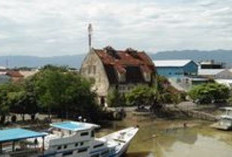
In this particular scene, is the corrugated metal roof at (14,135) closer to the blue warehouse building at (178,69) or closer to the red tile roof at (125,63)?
the red tile roof at (125,63)

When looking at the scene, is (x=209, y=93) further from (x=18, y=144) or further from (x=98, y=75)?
(x=18, y=144)

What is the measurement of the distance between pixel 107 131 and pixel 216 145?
487 inches

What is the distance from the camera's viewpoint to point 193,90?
7925cm

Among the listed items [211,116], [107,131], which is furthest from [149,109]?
[107,131]

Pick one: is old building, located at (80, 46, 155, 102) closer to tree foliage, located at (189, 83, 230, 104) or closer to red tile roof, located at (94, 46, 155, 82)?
red tile roof, located at (94, 46, 155, 82)

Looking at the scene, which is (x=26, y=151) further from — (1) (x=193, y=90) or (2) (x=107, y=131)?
(1) (x=193, y=90)

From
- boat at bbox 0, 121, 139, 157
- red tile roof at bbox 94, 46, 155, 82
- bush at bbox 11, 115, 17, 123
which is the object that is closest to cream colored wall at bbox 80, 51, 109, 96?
red tile roof at bbox 94, 46, 155, 82

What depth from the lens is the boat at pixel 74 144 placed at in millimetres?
40688

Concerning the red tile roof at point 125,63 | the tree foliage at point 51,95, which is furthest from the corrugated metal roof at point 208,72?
the tree foliage at point 51,95

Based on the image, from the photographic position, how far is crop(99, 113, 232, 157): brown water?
49625 millimetres

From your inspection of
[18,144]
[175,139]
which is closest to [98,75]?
[175,139]

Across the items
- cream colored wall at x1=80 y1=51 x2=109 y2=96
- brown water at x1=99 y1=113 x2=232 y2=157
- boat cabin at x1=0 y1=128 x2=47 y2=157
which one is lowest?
brown water at x1=99 y1=113 x2=232 y2=157

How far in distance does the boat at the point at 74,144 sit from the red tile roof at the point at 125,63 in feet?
109

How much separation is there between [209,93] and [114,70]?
48.5 ft
